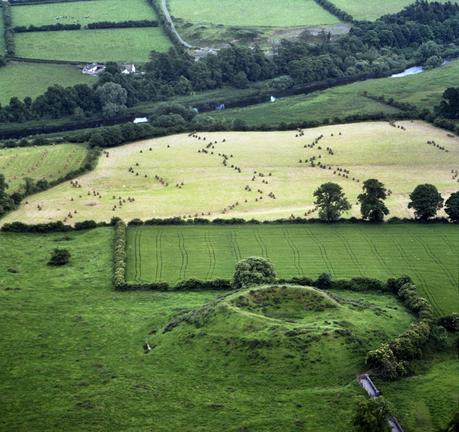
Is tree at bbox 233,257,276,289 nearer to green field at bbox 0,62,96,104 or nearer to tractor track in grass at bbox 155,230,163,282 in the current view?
tractor track in grass at bbox 155,230,163,282

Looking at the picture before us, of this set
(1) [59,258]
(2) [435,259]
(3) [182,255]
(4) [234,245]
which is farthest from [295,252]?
(1) [59,258]

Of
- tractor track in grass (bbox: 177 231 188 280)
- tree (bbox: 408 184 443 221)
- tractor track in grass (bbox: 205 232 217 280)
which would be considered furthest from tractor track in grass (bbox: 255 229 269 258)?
tree (bbox: 408 184 443 221)

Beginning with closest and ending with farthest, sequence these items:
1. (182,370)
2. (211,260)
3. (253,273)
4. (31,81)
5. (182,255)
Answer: (182,370)
(253,273)
(211,260)
(182,255)
(31,81)

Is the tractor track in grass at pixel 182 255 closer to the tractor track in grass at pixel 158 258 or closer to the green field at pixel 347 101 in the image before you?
the tractor track in grass at pixel 158 258

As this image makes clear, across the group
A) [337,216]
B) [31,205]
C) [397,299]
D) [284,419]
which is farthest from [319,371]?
[31,205]

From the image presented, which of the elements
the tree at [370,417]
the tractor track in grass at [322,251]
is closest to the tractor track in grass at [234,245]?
the tractor track in grass at [322,251]

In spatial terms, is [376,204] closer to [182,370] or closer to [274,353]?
[274,353]

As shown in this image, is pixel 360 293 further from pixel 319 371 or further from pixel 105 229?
pixel 105 229

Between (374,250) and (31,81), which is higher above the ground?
(374,250)
